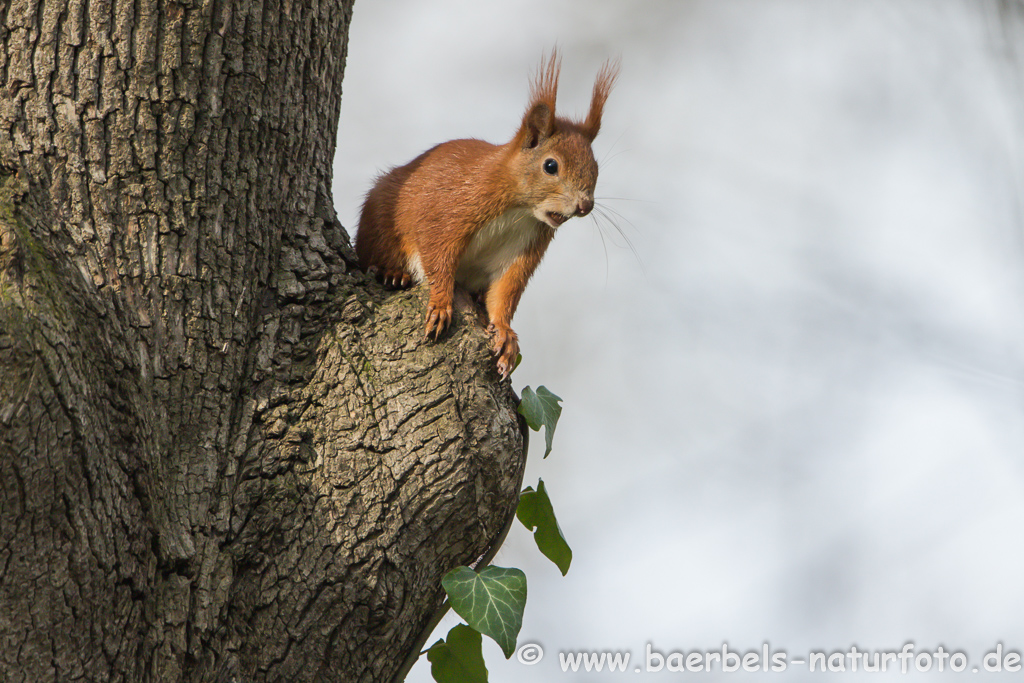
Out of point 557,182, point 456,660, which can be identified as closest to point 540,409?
point 456,660

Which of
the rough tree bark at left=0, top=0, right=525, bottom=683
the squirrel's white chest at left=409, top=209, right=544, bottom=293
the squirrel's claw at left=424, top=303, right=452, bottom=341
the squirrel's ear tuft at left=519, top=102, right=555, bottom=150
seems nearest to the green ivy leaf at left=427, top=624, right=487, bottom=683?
the rough tree bark at left=0, top=0, right=525, bottom=683

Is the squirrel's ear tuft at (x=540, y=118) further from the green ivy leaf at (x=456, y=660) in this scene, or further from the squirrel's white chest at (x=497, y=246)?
the green ivy leaf at (x=456, y=660)

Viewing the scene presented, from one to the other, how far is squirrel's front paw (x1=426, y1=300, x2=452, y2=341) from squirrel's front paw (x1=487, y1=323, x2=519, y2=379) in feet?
0.26

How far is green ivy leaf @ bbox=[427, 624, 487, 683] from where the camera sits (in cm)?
129

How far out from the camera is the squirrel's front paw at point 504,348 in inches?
52.6

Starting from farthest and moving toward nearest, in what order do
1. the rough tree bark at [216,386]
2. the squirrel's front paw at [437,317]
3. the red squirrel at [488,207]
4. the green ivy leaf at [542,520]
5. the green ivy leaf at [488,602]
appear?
the red squirrel at [488,207] < the green ivy leaf at [542,520] < the squirrel's front paw at [437,317] < the green ivy leaf at [488,602] < the rough tree bark at [216,386]

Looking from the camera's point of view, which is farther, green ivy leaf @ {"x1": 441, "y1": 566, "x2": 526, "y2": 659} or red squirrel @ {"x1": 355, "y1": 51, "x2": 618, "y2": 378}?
red squirrel @ {"x1": 355, "y1": 51, "x2": 618, "y2": 378}

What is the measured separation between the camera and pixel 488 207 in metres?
1.61

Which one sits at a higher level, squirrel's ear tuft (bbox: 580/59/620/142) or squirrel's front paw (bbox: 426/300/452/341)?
squirrel's ear tuft (bbox: 580/59/620/142)

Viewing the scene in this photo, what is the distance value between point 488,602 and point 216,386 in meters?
0.46

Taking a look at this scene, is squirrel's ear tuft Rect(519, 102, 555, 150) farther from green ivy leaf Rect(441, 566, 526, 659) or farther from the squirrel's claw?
green ivy leaf Rect(441, 566, 526, 659)

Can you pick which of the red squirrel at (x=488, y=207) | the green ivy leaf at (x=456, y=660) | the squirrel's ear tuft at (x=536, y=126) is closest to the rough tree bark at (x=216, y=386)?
the green ivy leaf at (x=456, y=660)

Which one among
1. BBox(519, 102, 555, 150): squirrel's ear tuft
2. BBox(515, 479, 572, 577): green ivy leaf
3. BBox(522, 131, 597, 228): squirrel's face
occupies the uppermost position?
BBox(519, 102, 555, 150): squirrel's ear tuft

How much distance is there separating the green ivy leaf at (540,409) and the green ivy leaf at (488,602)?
0.24m
